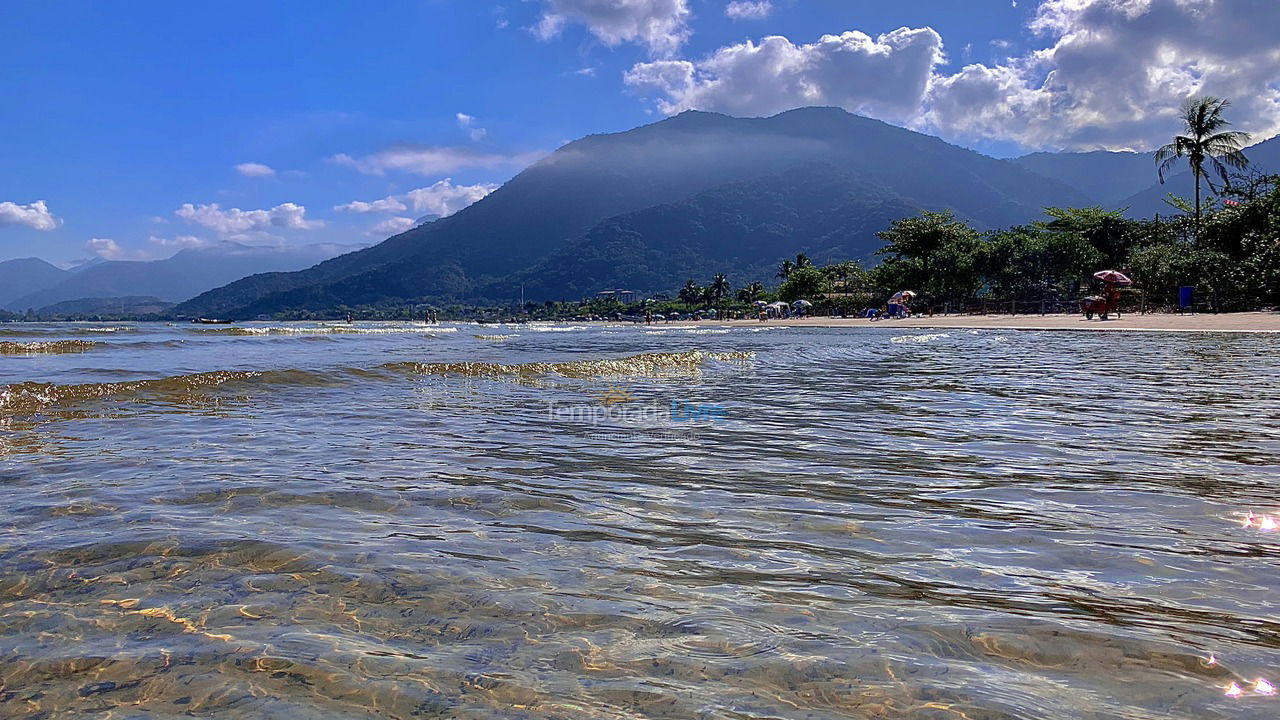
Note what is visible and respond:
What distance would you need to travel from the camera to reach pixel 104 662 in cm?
240

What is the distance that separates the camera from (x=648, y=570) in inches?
127

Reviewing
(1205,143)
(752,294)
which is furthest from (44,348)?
(752,294)

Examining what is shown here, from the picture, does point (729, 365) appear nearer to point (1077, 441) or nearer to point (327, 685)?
point (1077, 441)

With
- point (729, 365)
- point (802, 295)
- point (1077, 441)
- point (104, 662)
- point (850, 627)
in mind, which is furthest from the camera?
point (802, 295)

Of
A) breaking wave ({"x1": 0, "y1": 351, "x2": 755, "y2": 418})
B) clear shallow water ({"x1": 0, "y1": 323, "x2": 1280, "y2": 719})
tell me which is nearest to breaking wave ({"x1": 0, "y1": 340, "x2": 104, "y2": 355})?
breaking wave ({"x1": 0, "y1": 351, "x2": 755, "y2": 418})

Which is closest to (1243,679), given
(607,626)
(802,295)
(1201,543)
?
(1201,543)

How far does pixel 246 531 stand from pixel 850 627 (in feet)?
10.5

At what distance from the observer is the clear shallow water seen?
221 cm

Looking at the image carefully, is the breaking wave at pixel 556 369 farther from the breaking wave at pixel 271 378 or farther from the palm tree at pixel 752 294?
the palm tree at pixel 752 294

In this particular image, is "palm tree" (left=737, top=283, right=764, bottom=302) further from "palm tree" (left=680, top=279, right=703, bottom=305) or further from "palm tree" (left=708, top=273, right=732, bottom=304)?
"palm tree" (left=680, top=279, right=703, bottom=305)

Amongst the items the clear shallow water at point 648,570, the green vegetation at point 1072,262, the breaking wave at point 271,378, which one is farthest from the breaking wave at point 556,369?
the green vegetation at point 1072,262

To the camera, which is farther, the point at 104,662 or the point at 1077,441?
the point at 1077,441

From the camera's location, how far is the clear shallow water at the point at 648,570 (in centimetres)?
221

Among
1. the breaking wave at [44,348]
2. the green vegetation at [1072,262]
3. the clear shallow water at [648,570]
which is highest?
the green vegetation at [1072,262]
